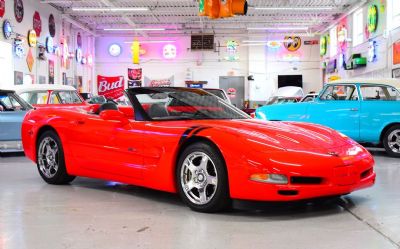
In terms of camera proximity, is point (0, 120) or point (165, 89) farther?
point (0, 120)

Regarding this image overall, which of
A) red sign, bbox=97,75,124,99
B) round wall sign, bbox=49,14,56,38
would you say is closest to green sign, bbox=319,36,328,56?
red sign, bbox=97,75,124,99

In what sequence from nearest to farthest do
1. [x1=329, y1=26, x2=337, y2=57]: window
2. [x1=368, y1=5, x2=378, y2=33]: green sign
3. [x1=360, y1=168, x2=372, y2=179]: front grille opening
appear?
[x1=360, y1=168, x2=372, y2=179]: front grille opening < [x1=368, y1=5, x2=378, y2=33]: green sign < [x1=329, y1=26, x2=337, y2=57]: window

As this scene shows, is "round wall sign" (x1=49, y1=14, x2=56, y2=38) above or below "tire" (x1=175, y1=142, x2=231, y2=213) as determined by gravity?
above

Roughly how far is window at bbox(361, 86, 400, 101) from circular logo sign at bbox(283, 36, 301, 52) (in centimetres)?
2176

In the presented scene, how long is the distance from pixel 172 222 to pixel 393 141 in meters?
6.53

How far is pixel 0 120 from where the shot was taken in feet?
29.5

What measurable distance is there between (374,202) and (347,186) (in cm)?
79

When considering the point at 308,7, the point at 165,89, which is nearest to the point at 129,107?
the point at 165,89

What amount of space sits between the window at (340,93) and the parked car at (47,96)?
17.7ft

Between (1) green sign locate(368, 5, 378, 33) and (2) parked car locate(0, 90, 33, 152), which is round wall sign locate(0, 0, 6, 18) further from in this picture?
(1) green sign locate(368, 5, 378, 33)

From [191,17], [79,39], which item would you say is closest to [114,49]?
[79,39]

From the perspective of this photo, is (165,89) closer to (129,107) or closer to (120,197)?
(129,107)

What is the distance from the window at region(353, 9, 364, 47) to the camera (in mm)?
21281

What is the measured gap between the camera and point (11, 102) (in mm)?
9703
